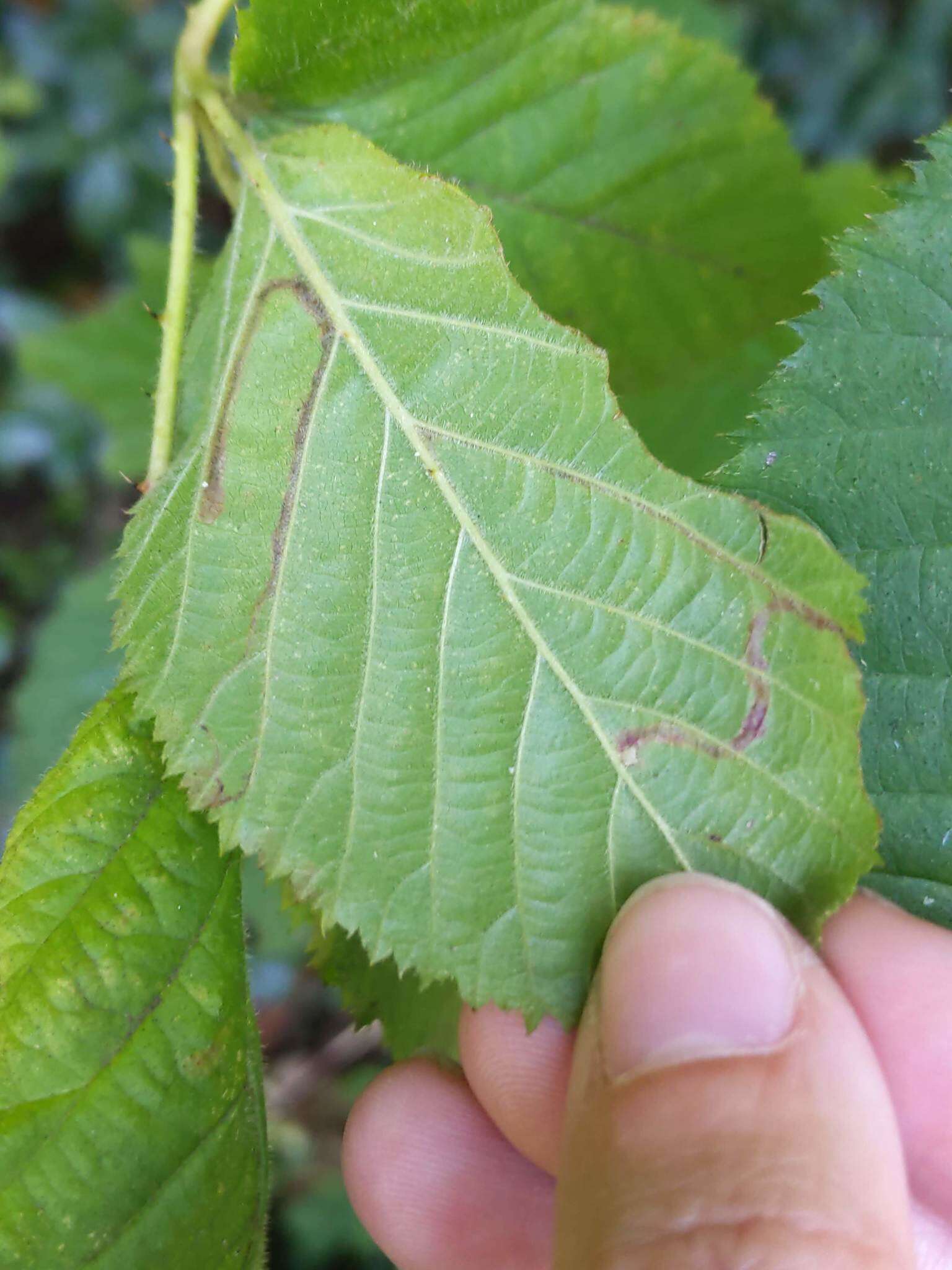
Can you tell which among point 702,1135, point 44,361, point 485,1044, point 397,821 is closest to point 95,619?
point 44,361

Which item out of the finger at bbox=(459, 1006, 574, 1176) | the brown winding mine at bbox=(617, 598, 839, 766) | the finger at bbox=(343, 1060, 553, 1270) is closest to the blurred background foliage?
the finger at bbox=(343, 1060, 553, 1270)

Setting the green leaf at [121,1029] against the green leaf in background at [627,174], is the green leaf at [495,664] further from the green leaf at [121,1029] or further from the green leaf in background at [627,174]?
the green leaf in background at [627,174]

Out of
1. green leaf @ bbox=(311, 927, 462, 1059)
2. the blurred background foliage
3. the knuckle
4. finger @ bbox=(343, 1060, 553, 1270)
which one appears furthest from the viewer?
the blurred background foliage

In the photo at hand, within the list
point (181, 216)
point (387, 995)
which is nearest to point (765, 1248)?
point (387, 995)

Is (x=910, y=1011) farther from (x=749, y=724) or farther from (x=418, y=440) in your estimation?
(x=418, y=440)

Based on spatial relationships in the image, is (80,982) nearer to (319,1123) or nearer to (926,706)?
(926,706)

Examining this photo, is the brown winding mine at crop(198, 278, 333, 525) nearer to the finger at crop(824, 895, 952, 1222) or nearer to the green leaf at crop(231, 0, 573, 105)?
→ the green leaf at crop(231, 0, 573, 105)
